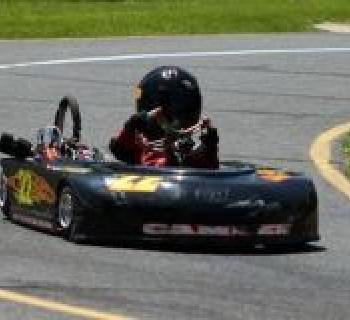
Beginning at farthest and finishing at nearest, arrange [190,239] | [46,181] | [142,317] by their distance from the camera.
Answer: [46,181], [190,239], [142,317]

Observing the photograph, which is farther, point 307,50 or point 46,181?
point 307,50

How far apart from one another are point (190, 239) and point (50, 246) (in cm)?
84

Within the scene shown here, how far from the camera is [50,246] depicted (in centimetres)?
923

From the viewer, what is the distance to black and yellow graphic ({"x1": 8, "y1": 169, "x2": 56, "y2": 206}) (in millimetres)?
9742

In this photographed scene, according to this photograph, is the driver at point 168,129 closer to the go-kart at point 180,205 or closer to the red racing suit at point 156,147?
the red racing suit at point 156,147

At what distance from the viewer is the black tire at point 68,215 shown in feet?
30.4

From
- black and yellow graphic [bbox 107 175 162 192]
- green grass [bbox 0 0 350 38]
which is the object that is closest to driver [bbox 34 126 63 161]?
black and yellow graphic [bbox 107 175 162 192]

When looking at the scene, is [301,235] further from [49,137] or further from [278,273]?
[49,137]

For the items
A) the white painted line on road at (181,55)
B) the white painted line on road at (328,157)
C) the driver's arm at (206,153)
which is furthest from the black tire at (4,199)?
the white painted line on road at (181,55)

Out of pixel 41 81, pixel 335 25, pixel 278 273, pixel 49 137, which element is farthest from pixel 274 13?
pixel 278 273

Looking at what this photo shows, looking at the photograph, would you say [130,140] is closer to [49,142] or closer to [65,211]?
[65,211]

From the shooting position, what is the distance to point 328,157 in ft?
45.7

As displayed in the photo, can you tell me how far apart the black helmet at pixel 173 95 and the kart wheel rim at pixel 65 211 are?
39.4 inches

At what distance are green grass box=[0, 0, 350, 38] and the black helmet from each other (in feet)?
53.1
